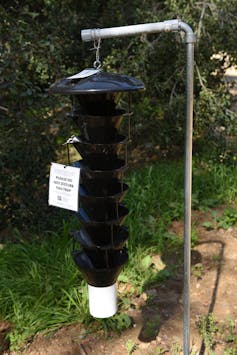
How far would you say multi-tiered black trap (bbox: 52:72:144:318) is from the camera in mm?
1778

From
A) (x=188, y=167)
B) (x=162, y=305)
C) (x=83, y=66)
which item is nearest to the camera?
(x=188, y=167)

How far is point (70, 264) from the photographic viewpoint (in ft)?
10.7

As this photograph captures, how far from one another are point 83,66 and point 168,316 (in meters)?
3.84

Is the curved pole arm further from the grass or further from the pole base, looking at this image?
the grass

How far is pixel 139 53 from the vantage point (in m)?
4.91

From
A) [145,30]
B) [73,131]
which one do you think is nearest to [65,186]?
[145,30]

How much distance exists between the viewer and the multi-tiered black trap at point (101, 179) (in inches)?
70.0

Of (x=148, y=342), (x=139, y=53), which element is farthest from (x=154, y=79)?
(x=148, y=342)

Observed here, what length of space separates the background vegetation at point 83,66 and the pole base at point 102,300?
1799 millimetres

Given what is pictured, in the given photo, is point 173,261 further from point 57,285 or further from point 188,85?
point 188,85

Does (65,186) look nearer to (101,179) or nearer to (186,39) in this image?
(101,179)

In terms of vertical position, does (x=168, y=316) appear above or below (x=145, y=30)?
below

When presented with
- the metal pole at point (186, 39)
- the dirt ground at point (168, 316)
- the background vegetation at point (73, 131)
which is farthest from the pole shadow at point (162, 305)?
the metal pole at point (186, 39)

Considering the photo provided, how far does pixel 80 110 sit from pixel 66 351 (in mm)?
1562
